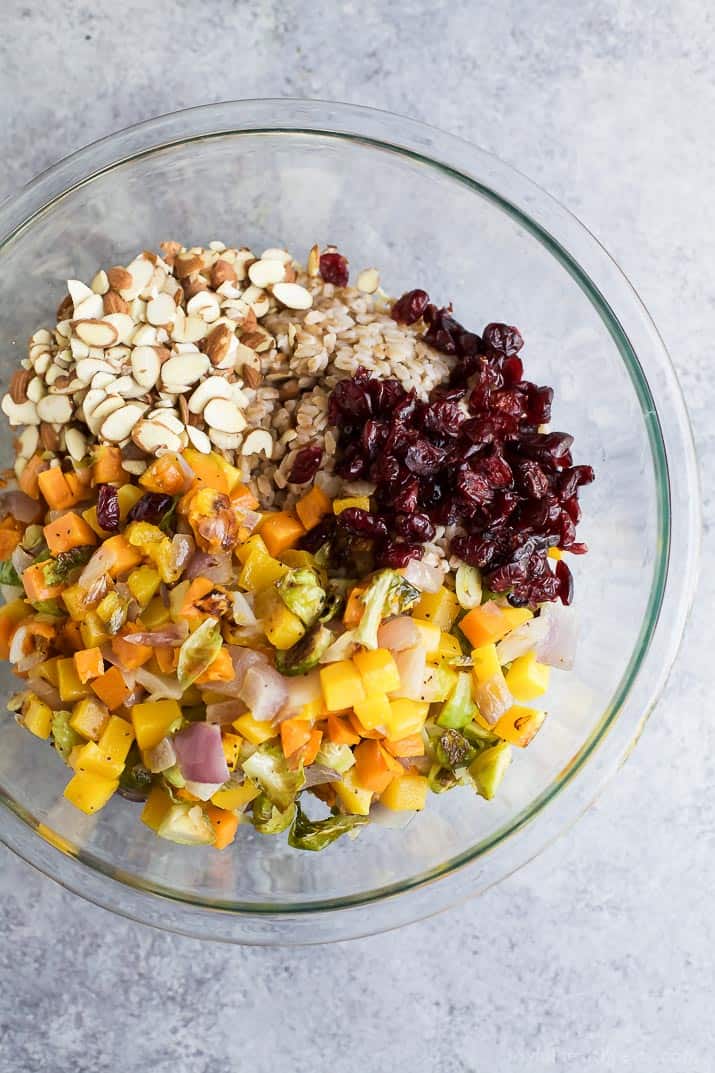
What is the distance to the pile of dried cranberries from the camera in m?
1.45

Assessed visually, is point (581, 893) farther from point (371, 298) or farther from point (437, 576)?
point (371, 298)

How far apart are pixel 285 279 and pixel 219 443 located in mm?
340

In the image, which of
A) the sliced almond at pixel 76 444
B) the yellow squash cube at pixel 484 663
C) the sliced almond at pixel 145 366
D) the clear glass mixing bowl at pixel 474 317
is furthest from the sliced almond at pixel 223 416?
the yellow squash cube at pixel 484 663

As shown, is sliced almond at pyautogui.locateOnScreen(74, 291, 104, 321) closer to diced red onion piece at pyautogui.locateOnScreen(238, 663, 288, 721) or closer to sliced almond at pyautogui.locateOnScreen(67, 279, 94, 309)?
sliced almond at pyautogui.locateOnScreen(67, 279, 94, 309)

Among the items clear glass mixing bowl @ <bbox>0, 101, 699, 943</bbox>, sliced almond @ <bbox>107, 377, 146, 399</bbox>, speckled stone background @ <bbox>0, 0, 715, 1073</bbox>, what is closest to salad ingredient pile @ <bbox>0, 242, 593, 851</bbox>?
sliced almond @ <bbox>107, 377, 146, 399</bbox>

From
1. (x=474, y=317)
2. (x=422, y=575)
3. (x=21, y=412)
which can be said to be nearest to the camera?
(x=422, y=575)

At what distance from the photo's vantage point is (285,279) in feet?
5.38

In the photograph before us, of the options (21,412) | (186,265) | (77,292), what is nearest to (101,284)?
(77,292)

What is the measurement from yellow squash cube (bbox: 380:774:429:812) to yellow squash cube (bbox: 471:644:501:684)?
0.67 ft

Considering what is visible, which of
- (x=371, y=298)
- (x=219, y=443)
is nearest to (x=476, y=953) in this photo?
(x=219, y=443)

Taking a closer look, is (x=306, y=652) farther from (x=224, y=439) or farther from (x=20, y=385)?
(x=20, y=385)

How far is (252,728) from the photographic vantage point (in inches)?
53.9

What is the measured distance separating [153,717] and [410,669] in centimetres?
40

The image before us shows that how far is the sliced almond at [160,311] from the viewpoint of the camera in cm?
155
